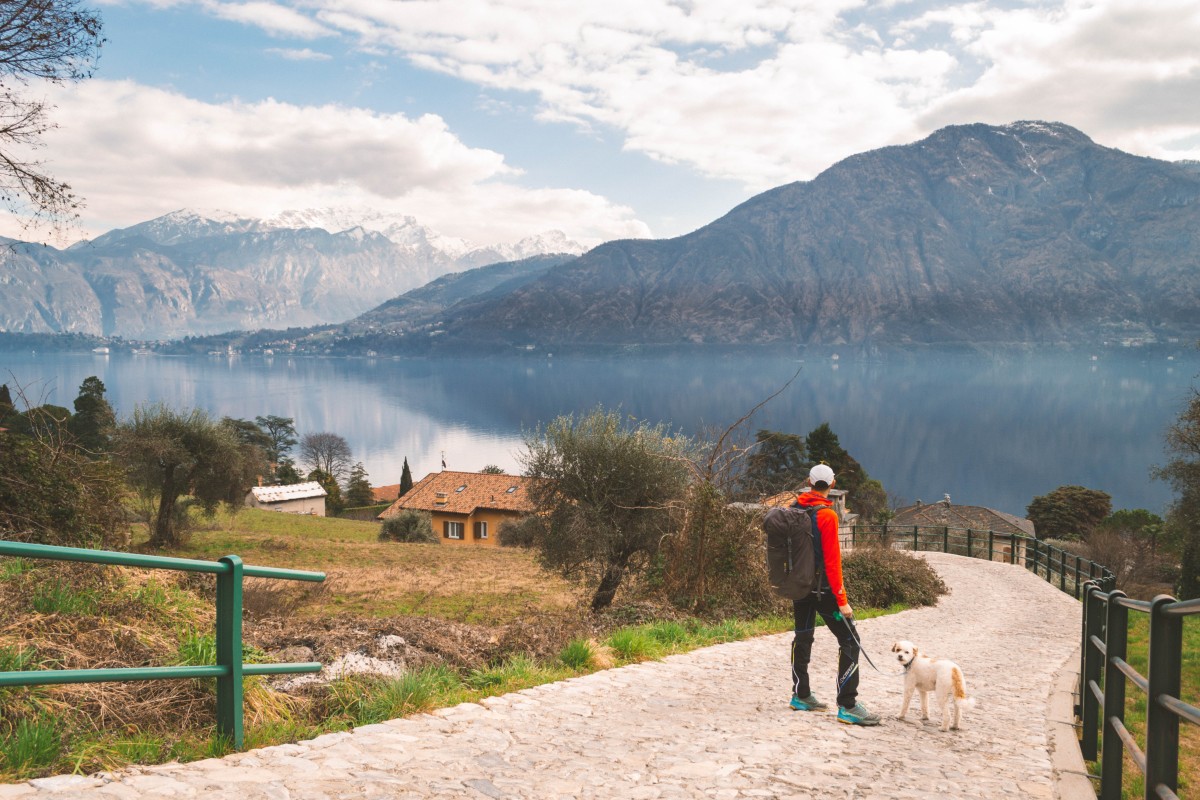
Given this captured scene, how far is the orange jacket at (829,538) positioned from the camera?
5.86m

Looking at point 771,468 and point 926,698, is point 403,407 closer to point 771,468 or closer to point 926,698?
point 771,468

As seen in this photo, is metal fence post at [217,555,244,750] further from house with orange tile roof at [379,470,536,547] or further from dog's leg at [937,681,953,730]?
house with orange tile roof at [379,470,536,547]

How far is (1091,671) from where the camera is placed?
17.7ft

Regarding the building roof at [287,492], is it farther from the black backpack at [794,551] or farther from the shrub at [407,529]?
the black backpack at [794,551]

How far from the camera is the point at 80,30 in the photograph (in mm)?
10859

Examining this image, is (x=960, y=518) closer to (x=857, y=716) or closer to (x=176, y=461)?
(x=176, y=461)

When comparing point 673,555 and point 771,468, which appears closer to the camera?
point 673,555

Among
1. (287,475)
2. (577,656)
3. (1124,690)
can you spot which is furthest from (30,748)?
(287,475)

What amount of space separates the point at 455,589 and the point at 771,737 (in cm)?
1756

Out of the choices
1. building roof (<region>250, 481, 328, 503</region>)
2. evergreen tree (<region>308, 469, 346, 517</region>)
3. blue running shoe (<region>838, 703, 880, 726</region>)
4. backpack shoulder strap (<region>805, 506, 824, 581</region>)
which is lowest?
evergreen tree (<region>308, 469, 346, 517</region>)

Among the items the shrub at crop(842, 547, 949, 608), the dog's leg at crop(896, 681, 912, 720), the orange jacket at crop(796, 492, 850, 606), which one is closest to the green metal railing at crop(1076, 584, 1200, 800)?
the dog's leg at crop(896, 681, 912, 720)

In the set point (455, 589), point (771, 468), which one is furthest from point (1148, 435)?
point (455, 589)

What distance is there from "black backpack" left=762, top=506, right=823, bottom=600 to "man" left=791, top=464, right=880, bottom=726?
0.14 ft

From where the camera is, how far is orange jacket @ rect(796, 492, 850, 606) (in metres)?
5.86
